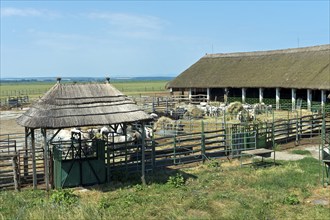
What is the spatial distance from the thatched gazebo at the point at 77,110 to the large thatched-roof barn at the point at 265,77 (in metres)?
23.2

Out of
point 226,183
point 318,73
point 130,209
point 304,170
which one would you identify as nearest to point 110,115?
point 130,209

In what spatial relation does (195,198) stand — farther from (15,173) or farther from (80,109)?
(15,173)

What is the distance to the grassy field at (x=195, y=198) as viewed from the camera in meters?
9.81

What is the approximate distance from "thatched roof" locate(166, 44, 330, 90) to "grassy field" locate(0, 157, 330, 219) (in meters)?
20.4

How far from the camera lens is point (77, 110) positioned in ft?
42.1

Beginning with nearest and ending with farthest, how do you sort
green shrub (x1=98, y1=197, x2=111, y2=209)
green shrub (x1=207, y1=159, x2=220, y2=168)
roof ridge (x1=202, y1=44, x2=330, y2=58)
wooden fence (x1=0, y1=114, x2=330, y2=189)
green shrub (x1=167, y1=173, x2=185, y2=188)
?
1. green shrub (x1=98, y1=197, x2=111, y2=209)
2. green shrub (x1=167, y1=173, x2=185, y2=188)
3. wooden fence (x1=0, y1=114, x2=330, y2=189)
4. green shrub (x1=207, y1=159, x2=220, y2=168)
5. roof ridge (x1=202, y1=44, x2=330, y2=58)

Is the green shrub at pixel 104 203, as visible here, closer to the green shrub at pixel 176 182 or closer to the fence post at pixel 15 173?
the green shrub at pixel 176 182

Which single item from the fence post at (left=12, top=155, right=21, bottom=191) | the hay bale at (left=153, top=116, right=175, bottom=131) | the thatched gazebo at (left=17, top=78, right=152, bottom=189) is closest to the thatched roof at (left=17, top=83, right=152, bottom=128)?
the thatched gazebo at (left=17, top=78, right=152, bottom=189)

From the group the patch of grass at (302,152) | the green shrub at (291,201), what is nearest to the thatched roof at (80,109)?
the green shrub at (291,201)

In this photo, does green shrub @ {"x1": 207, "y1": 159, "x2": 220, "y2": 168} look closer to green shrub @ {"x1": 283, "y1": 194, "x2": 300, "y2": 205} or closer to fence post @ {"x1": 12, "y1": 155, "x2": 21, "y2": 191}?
green shrub @ {"x1": 283, "y1": 194, "x2": 300, "y2": 205}

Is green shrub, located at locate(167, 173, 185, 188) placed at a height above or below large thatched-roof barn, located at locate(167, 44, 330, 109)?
below

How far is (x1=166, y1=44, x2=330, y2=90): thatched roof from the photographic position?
35.7 meters

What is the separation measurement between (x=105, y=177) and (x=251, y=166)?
5.93 m

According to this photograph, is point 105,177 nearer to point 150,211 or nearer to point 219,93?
point 150,211
